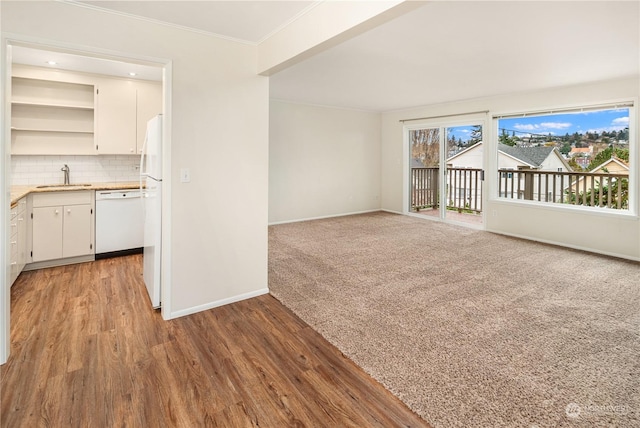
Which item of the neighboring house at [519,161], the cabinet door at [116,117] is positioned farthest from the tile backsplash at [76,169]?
the neighboring house at [519,161]

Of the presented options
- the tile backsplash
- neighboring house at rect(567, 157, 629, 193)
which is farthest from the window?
the tile backsplash

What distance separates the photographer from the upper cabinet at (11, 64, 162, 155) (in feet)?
13.3

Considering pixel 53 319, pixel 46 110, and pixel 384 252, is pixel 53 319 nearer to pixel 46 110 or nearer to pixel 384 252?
pixel 46 110

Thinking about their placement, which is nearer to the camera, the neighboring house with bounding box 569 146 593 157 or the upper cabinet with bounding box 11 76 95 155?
the upper cabinet with bounding box 11 76 95 155

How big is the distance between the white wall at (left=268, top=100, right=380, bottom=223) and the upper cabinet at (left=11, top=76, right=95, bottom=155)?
9.60ft

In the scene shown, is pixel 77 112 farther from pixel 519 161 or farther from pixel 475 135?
pixel 519 161

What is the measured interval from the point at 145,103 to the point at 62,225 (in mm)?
1860

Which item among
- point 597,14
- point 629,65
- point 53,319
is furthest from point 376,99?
point 53,319

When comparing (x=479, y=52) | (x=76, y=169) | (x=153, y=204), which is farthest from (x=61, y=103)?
(x=479, y=52)

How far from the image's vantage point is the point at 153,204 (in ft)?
9.62

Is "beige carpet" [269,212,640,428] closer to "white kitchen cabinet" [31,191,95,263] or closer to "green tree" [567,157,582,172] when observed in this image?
"green tree" [567,157,582,172]

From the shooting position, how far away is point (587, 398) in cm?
182

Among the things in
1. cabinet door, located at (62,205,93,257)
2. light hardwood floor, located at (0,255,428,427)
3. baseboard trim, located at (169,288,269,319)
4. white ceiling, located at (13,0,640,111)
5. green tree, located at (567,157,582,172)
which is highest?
white ceiling, located at (13,0,640,111)

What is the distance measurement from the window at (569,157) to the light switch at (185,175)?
528 cm
